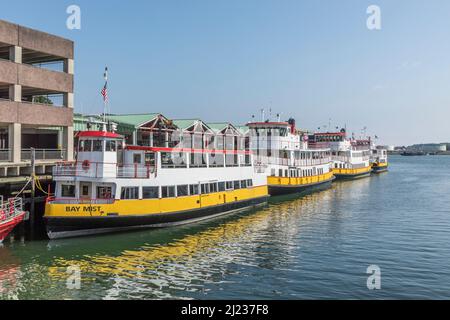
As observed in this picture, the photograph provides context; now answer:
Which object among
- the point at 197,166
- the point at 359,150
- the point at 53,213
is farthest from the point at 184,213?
the point at 359,150

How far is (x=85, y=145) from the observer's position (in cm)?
2795

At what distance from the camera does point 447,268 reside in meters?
21.7

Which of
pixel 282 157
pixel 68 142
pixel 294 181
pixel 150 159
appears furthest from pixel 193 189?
pixel 282 157

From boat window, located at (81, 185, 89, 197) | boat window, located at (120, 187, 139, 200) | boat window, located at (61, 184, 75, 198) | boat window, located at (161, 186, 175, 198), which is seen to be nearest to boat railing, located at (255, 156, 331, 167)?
boat window, located at (161, 186, 175, 198)

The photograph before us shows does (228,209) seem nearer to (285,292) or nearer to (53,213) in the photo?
(53,213)

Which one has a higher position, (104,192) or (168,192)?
(104,192)

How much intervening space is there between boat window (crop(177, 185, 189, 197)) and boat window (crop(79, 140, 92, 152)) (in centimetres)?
730

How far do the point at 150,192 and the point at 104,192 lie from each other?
3.18m

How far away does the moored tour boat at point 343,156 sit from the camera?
275 ft

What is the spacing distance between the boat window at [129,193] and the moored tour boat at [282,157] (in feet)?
81.9

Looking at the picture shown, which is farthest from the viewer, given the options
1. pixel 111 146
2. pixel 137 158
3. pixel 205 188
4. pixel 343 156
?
pixel 343 156

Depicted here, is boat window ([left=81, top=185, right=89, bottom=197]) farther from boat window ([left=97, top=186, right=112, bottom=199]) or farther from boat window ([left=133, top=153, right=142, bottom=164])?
boat window ([left=133, top=153, right=142, bottom=164])

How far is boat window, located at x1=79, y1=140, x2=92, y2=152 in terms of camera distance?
91.4 feet

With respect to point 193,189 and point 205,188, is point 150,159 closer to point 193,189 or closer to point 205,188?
point 193,189
